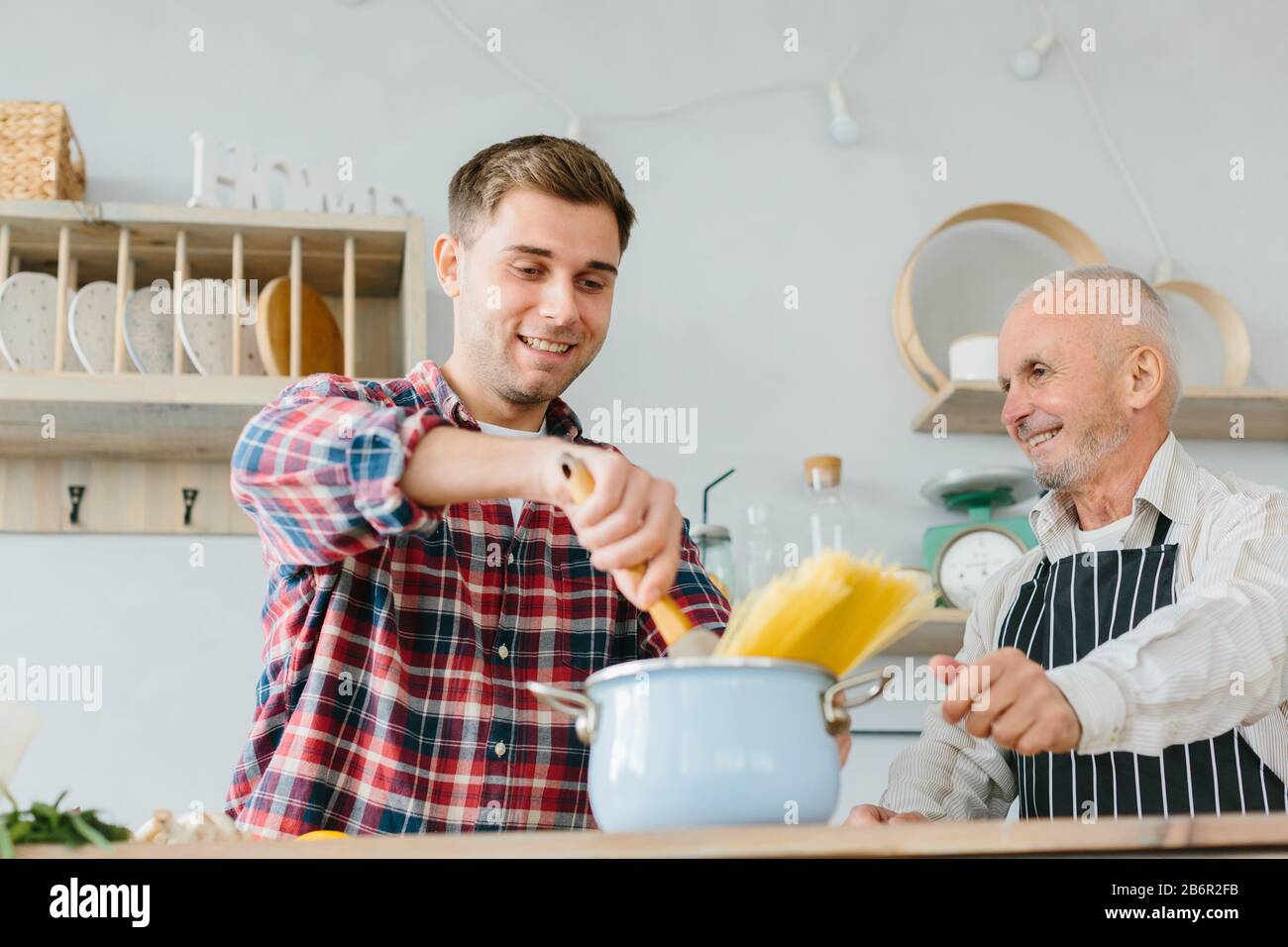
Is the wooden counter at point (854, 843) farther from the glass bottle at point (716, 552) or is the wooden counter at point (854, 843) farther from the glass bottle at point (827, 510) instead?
the glass bottle at point (827, 510)

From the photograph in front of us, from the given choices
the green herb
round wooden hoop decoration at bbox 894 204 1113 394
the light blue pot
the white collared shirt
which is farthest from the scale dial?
the green herb

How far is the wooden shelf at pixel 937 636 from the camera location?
2.21m

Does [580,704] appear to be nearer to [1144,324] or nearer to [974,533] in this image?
[1144,324]

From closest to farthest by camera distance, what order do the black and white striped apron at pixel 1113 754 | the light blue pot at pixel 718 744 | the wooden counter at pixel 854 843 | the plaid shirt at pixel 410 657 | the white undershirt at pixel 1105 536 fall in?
the wooden counter at pixel 854 843
the light blue pot at pixel 718 744
the plaid shirt at pixel 410 657
the black and white striped apron at pixel 1113 754
the white undershirt at pixel 1105 536

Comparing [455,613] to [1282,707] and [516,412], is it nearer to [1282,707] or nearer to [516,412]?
[516,412]

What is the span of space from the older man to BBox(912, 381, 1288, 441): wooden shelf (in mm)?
412

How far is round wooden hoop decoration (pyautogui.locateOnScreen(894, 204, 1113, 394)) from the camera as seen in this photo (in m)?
2.51

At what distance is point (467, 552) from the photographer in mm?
1287

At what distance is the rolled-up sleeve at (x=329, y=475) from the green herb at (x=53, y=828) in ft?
0.91

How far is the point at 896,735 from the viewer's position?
7.93ft

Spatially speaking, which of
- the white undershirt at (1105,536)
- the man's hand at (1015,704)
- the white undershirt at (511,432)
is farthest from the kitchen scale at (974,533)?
the man's hand at (1015,704)
